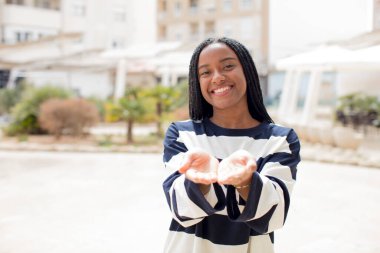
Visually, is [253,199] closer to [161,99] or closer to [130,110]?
[130,110]

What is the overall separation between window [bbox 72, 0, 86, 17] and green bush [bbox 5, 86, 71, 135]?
642 inches

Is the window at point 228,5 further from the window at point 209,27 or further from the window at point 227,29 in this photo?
the window at point 209,27

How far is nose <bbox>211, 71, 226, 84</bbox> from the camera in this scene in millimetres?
1306

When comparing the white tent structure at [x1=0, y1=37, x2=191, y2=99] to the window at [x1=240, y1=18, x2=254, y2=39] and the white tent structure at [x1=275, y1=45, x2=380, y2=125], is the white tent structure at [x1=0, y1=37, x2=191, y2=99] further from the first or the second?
the window at [x1=240, y1=18, x2=254, y2=39]

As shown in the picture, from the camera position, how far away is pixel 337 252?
12.9 feet

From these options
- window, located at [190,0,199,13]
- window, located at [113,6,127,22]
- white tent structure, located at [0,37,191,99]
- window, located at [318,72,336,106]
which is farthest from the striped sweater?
window, located at [190,0,199,13]

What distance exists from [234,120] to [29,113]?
37.8ft

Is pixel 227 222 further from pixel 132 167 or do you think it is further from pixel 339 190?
pixel 132 167

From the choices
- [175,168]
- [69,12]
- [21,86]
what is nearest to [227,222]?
[175,168]

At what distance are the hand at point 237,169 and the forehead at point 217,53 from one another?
405 mm

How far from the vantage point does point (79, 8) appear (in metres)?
27.5

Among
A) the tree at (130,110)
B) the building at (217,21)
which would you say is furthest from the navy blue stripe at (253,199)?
the building at (217,21)

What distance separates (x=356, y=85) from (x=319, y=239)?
12.9 meters

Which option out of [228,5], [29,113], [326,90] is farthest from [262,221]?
[228,5]
